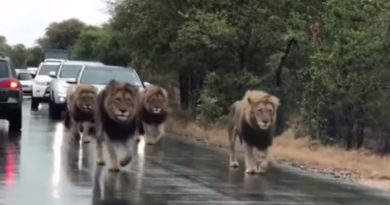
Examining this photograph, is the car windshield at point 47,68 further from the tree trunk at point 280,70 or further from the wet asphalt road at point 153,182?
the wet asphalt road at point 153,182

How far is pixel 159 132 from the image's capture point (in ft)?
68.2

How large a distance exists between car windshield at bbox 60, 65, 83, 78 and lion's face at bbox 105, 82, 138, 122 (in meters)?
14.6

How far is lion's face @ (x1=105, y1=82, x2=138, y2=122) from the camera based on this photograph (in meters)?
15.1

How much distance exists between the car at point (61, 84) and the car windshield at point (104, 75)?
379 cm

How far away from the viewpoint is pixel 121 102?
15141 millimetres

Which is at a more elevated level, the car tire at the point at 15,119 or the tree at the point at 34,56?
the tree at the point at 34,56

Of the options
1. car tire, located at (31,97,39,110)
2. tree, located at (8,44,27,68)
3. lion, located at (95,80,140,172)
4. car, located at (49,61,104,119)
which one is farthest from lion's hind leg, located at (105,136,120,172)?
tree, located at (8,44,27,68)

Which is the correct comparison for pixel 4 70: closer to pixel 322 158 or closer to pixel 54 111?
pixel 54 111

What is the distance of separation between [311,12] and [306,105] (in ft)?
8.85

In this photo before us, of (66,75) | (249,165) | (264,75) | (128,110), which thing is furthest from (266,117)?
(66,75)

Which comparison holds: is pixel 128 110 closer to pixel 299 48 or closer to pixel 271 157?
pixel 271 157

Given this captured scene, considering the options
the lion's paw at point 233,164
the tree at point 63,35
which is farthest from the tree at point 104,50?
the tree at point 63,35

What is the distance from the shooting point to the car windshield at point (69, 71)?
2992 cm

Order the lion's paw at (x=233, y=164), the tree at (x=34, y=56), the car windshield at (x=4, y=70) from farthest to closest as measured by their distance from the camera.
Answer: the tree at (x=34, y=56) → the car windshield at (x=4, y=70) → the lion's paw at (x=233, y=164)
